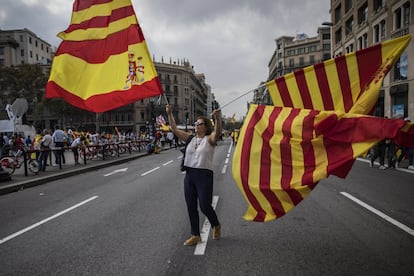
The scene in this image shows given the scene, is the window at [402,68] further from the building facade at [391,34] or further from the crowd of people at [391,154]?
the crowd of people at [391,154]

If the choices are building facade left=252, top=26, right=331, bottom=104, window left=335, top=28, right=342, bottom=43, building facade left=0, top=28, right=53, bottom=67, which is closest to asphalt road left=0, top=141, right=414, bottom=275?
window left=335, top=28, right=342, bottom=43

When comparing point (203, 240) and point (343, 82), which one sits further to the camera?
point (203, 240)

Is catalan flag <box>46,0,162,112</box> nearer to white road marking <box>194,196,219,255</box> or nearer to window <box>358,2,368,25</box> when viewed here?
white road marking <box>194,196,219,255</box>

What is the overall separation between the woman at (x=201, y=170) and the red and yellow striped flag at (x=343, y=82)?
1025mm

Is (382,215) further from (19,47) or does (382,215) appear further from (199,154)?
(19,47)

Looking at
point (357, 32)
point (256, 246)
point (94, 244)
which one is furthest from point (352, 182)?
point (357, 32)

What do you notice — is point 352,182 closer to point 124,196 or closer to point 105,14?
point 124,196

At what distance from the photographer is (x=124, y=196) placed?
7.32 m

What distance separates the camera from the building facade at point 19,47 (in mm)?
67188

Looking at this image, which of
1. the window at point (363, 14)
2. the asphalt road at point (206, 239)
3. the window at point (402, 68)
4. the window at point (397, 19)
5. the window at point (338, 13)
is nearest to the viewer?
the asphalt road at point (206, 239)

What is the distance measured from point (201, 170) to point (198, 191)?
0.99 feet

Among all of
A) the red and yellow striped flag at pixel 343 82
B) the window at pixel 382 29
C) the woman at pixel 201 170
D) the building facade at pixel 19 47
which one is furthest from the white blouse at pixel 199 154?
the building facade at pixel 19 47

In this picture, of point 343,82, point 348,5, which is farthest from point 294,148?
point 348,5

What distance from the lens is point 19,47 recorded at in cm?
7006
